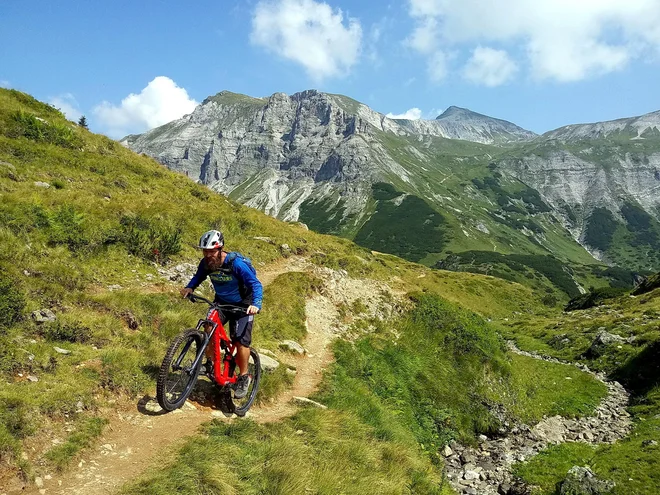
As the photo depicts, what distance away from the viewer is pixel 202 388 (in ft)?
35.7

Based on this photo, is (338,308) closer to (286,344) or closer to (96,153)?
(286,344)

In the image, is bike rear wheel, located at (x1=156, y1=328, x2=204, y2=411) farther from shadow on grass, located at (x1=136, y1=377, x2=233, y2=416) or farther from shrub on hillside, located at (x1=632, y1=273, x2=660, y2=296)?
shrub on hillside, located at (x1=632, y1=273, x2=660, y2=296)

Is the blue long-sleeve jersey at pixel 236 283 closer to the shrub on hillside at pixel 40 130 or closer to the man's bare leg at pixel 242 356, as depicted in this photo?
the man's bare leg at pixel 242 356

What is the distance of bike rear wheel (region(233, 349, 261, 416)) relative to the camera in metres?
10.5

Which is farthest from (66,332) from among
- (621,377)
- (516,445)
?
(621,377)

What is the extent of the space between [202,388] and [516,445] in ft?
53.1

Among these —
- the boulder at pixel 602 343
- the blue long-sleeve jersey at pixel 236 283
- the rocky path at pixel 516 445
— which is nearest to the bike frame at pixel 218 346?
the blue long-sleeve jersey at pixel 236 283

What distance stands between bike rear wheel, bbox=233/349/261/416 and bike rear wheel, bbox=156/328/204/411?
1.80 m

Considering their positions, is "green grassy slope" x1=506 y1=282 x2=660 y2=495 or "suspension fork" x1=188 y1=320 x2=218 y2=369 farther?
"green grassy slope" x1=506 y1=282 x2=660 y2=495

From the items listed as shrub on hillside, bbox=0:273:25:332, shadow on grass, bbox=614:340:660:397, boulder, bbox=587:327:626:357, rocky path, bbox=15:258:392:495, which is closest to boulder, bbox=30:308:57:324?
shrub on hillside, bbox=0:273:25:332

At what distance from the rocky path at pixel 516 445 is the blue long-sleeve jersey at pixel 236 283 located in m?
11.4

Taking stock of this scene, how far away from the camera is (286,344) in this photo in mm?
16797

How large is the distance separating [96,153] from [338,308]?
22348 millimetres

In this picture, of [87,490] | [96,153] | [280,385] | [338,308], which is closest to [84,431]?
[87,490]
